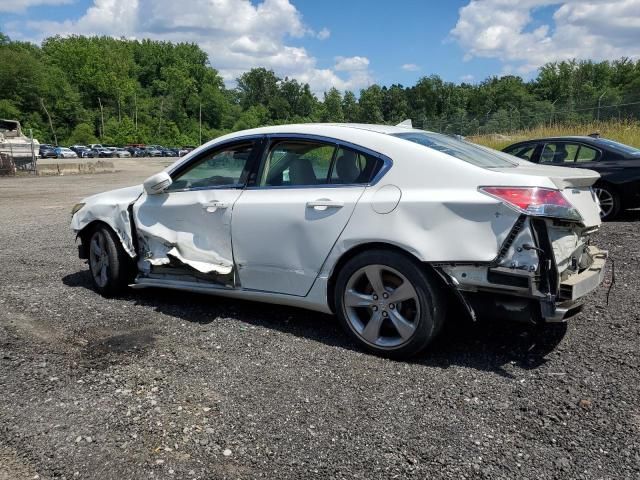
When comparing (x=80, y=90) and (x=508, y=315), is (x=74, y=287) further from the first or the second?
(x=80, y=90)

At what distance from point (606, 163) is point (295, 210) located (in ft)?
24.0

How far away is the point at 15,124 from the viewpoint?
31.5m

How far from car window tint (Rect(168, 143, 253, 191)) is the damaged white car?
0.03ft

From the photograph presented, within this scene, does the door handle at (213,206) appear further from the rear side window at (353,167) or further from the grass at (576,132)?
the grass at (576,132)

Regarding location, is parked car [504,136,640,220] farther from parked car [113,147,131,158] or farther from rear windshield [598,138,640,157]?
parked car [113,147,131,158]

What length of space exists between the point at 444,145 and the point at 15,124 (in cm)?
3337

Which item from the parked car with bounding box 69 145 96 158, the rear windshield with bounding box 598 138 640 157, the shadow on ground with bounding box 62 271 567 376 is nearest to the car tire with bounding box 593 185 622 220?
the rear windshield with bounding box 598 138 640 157

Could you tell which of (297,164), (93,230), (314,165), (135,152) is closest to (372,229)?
(314,165)

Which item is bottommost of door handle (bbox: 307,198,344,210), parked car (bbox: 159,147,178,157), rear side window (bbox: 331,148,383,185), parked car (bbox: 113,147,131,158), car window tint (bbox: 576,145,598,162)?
parked car (bbox: 159,147,178,157)

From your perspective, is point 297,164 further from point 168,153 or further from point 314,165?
point 168,153

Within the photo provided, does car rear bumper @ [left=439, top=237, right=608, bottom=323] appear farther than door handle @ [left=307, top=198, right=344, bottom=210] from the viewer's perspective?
No

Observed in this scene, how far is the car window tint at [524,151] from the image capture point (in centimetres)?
1038

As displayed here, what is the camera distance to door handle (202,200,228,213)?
458cm

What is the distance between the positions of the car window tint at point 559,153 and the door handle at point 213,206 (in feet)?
24.6
